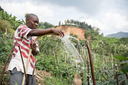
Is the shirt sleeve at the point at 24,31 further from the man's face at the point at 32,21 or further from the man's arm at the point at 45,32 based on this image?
the man's face at the point at 32,21

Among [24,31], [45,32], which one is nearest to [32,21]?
[24,31]

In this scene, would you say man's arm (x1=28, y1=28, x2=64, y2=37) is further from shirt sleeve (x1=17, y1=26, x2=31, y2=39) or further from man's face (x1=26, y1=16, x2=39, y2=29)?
man's face (x1=26, y1=16, x2=39, y2=29)

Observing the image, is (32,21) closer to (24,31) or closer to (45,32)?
(24,31)

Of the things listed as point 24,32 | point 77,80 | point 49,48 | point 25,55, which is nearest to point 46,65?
point 49,48

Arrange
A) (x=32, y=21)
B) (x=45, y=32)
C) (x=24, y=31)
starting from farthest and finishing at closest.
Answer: (x=32, y=21)
(x=24, y=31)
(x=45, y=32)

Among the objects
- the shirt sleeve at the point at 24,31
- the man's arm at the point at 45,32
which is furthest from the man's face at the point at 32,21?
the man's arm at the point at 45,32

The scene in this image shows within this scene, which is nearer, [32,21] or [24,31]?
[24,31]

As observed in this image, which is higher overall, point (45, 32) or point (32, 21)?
point (32, 21)

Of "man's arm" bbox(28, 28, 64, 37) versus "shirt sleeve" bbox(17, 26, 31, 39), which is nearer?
"man's arm" bbox(28, 28, 64, 37)

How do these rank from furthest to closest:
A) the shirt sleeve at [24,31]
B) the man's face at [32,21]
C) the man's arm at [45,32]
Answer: the man's face at [32,21] < the shirt sleeve at [24,31] < the man's arm at [45,32]

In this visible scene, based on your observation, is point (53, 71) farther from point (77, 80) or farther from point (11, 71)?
point (77, 80)

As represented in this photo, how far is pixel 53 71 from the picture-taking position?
11.6 feet

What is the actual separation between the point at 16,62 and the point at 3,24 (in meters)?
7.86

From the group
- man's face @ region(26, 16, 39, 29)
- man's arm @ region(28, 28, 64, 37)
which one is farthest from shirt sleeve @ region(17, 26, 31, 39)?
man's face @ region(26, 16, 39, 29)
